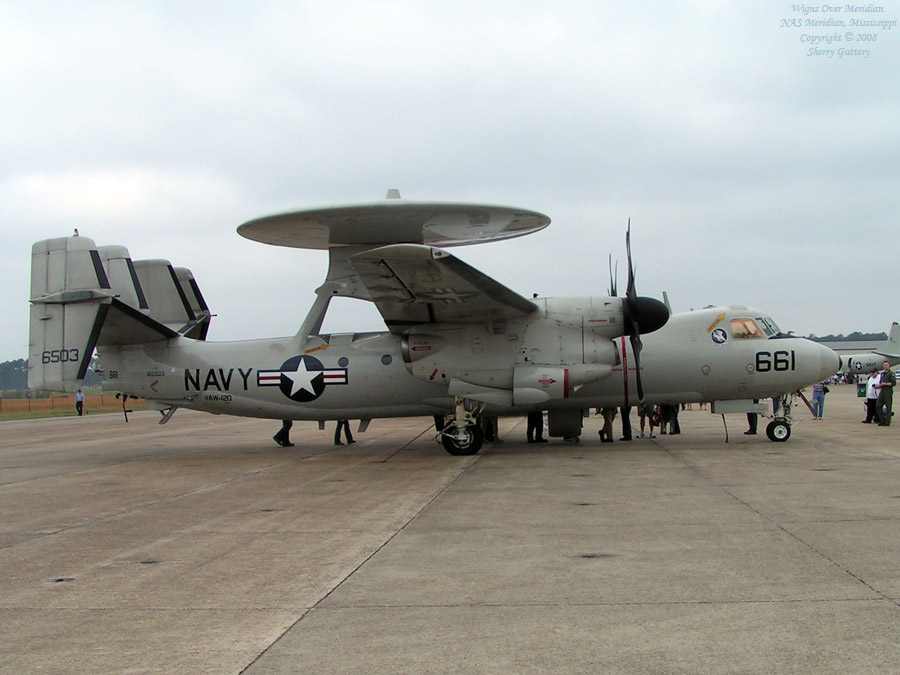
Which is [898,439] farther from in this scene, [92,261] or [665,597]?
[92,261]

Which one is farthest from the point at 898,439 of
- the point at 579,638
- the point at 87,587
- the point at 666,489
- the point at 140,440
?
the point at 140,440

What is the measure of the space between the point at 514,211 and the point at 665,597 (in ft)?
35.4

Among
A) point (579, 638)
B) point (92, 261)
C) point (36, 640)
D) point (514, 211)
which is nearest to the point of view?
point (579, 638)

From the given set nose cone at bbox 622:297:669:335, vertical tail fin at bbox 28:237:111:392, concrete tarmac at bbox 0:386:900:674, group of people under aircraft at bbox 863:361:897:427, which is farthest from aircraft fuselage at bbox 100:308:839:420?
group of people under aircraft at bbox 863:361:897:427

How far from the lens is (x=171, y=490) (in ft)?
40.4

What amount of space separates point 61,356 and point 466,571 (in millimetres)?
12869

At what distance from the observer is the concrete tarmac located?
4477mm

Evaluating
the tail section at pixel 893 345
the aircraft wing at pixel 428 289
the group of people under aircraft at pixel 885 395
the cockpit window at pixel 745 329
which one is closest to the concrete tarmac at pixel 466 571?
the aircraft wing at pixel 428 289

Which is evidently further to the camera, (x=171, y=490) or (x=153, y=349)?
(x=153, y=349)

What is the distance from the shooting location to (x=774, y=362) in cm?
1708

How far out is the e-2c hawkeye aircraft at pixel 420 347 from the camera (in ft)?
51.7

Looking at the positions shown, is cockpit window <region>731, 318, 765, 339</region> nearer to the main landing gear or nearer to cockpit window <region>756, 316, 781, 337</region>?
cockpit window <region>756, 316, 781, 337</region>

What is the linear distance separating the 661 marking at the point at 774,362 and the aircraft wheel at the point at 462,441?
6.45 metres

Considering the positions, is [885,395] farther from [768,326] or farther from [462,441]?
[462,441]
